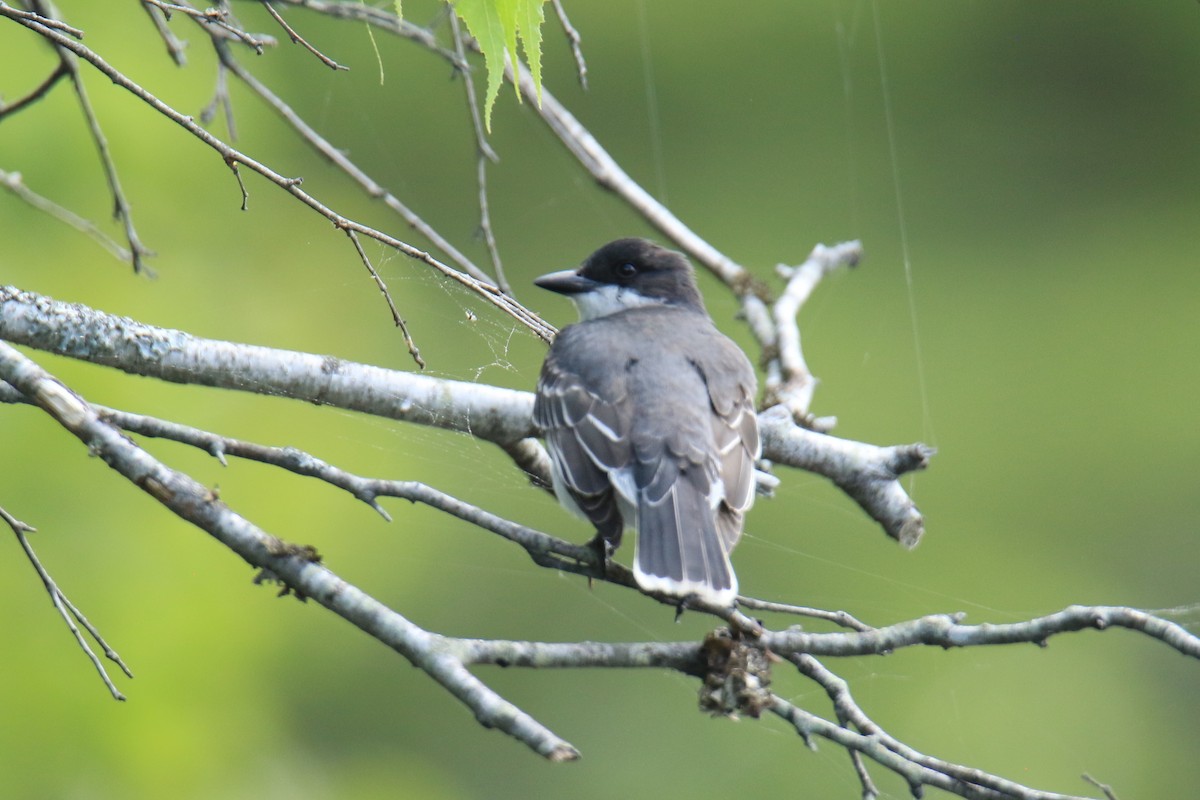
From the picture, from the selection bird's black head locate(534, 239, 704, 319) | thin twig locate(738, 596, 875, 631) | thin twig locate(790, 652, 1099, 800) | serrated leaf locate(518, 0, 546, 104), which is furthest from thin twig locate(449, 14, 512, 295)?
thin twig locate(790, 652, 1099, 800)

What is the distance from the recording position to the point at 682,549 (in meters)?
2.44

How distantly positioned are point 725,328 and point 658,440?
5271 mm

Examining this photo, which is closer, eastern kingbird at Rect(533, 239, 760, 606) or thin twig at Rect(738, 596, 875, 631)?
thin twig at Rect(738, 596, 875, 631)

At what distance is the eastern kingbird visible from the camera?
2.46 meters

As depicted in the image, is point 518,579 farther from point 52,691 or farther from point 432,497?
point 432,497

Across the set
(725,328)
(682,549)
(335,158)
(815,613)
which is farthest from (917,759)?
(725,328)

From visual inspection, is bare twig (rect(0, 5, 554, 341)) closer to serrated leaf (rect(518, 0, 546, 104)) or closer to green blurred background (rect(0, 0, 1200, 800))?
serrated leaf (rect(518, 0, 546, 104))

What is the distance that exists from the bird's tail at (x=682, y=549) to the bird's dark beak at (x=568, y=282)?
1.09 m

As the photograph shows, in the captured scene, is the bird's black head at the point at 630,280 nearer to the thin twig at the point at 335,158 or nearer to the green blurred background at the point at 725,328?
the green blurred background at the point at 725,328

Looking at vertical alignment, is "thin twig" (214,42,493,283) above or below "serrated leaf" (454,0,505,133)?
above

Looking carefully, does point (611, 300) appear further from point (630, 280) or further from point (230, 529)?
point (230, 529)

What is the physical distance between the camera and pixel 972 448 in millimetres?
8695

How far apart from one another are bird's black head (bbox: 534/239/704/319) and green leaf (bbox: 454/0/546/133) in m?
1.70

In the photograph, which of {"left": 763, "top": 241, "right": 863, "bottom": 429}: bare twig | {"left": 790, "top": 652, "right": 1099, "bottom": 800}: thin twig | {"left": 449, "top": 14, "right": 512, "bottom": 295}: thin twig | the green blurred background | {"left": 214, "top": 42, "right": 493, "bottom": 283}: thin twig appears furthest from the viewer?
the green blurred background
